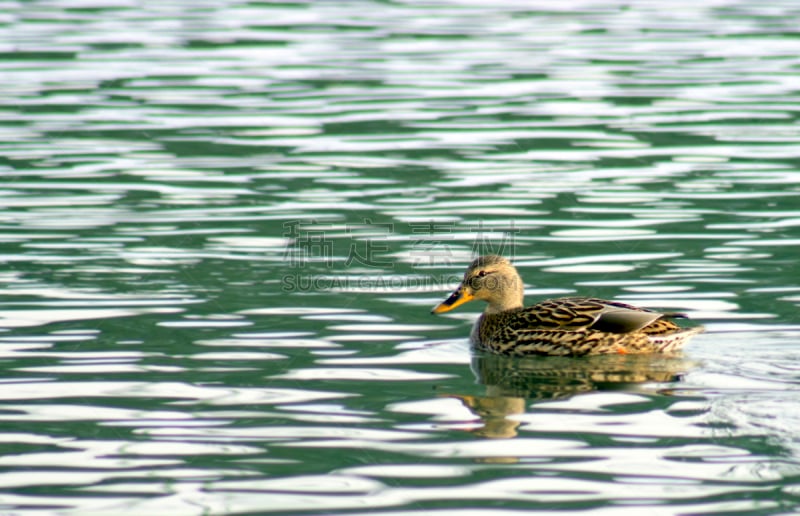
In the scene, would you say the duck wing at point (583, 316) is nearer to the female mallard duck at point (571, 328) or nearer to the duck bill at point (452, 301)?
the female mallard duck at point (571, 328)

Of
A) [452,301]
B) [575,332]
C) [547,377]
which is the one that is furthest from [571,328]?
[452,301]

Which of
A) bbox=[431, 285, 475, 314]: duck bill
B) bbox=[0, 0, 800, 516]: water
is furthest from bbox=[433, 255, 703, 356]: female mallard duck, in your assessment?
bbox=[0, 0, 800, 516]: water

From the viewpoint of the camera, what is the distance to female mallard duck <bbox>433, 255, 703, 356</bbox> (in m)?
10.2

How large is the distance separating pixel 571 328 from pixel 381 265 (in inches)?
121

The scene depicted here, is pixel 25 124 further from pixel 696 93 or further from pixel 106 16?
pixel 106 16

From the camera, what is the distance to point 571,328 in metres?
10.4

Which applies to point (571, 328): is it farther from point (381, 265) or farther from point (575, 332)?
point (381, 265)

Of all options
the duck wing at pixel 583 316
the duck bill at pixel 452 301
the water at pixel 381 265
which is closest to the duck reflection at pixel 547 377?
the water at pixel 381 265

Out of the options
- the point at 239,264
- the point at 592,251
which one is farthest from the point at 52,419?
the point at 592,251

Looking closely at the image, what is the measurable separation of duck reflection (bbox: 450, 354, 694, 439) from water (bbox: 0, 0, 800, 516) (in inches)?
1.4

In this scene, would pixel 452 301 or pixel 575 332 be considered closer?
pixel 575 332

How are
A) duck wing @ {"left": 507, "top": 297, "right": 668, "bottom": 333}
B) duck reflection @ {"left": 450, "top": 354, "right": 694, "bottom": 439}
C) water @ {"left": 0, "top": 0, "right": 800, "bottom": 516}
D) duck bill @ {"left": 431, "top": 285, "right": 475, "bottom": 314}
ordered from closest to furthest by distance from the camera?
water @ {"left": 0, "top": 0, "right": 800, "bottom": 516}
duck reflection @ {"left": 450, "top": 354, "right": 694, "bottom": 439}
duck wing @ {"left": 507, "top": 297, "right": 668, "bottom": 333}
duck bill @ {"left": 431, "top": 285, "right": 475, "bottom": 314}

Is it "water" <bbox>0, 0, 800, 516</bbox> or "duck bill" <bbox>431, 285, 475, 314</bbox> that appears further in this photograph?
"duck bill" <bbox>431, 285, 475, 314</bbox>

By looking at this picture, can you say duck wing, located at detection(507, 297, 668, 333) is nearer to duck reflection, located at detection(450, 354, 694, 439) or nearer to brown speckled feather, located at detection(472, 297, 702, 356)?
Result: brown speckled feather, located at detection(472, 297, 702, 356)
